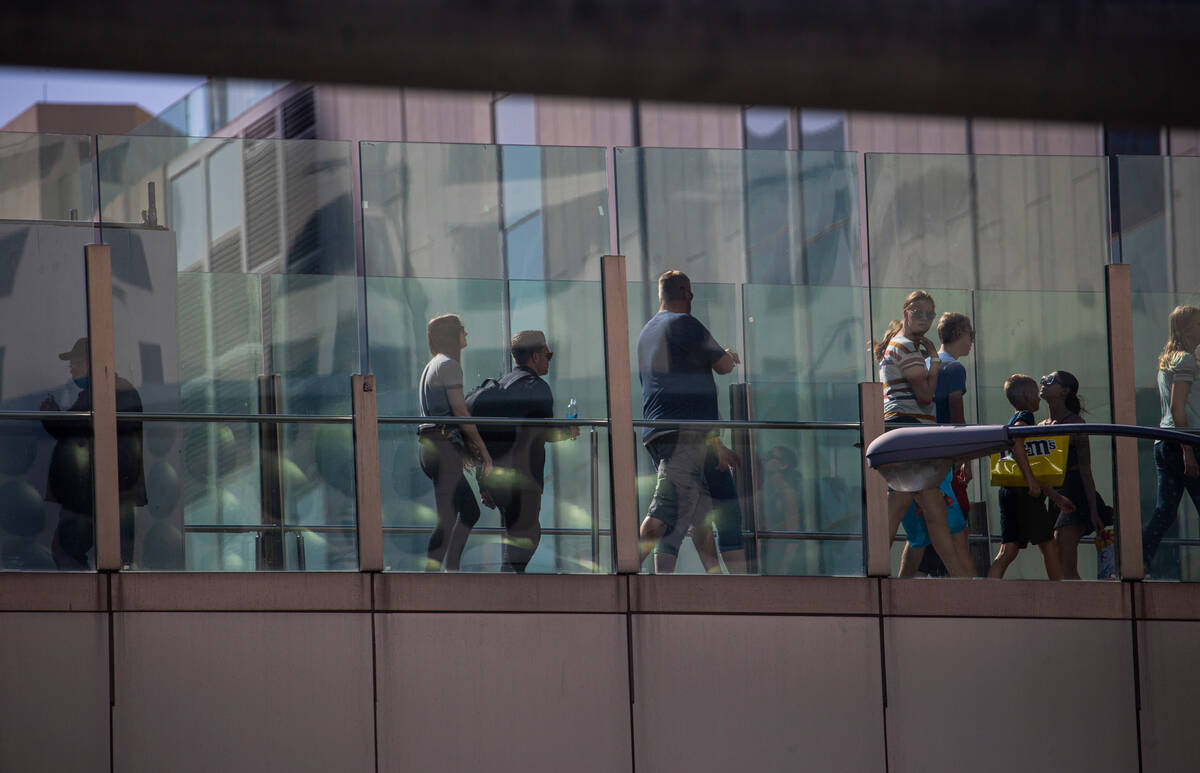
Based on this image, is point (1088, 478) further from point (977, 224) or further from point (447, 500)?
point (447, 500)

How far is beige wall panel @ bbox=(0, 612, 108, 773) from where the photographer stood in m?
9.35

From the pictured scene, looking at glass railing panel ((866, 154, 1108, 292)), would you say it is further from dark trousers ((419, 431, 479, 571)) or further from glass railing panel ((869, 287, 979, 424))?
dark trousers ((419, 431, 479, 571))

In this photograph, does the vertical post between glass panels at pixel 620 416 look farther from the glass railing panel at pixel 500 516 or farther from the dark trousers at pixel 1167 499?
the dark trousers at pixel 1167 499

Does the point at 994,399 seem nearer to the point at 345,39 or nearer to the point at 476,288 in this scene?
the point at 476,288

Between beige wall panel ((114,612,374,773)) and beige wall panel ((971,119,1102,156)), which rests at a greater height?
beige wall panel ((971,119,1102,156))

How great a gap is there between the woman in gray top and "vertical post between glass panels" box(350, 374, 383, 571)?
0.30 m

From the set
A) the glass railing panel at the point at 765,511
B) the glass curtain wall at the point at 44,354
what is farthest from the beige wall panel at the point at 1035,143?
the glass curtain wall at the point at 44,354

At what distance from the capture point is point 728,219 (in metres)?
10.2

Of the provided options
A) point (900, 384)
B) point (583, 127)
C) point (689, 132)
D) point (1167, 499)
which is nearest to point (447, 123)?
point (583, 127)

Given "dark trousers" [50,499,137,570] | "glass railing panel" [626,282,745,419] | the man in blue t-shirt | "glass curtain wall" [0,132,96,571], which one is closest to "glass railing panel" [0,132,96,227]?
"glass curtain wall" [0,132,96,571]

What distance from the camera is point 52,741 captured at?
9383 millimetres

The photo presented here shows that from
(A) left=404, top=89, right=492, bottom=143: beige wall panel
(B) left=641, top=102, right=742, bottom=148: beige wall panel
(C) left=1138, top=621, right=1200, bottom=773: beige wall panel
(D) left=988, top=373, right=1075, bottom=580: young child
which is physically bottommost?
(C) left=1138, top=621, right=1200, bottom=773: beige wall panel

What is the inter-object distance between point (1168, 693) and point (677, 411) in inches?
148

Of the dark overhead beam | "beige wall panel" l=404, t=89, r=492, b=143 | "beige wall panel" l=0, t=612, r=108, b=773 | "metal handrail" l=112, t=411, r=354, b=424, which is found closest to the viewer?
the dark overhead beam
